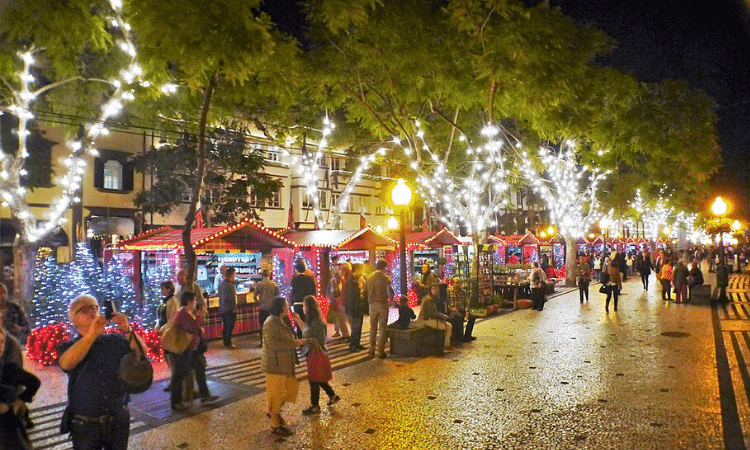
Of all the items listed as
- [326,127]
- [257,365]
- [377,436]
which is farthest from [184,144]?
[377,436]

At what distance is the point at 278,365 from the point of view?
20.7ft

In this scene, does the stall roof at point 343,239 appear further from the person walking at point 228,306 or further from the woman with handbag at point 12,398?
the woman with handbag at point 12,398

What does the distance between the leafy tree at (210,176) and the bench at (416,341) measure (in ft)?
57.1

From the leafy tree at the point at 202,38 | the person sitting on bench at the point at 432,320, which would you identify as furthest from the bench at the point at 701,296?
the leafy tree at the point at 202,38

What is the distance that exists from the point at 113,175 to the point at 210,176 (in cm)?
535

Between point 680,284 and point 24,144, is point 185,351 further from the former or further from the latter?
point 680,284

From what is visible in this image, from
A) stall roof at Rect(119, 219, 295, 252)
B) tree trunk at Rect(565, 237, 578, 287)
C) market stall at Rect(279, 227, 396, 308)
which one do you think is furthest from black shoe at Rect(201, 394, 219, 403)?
tree trunk at Rect(565, 237, 578, 287)

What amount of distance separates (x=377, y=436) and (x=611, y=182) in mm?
25380

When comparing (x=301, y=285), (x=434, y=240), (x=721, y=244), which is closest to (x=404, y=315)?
(x=301, y=285)

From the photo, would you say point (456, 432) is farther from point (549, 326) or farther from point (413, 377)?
point (549, 326)

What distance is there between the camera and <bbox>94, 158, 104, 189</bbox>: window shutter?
27.3m

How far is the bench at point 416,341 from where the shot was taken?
10266 millimetres

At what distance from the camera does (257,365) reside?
9766 millimetres

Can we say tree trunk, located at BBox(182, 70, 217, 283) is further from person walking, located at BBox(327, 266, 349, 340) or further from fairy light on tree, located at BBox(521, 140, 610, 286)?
fairy light on tree, located at BBox(521, 140, 610, 286)
